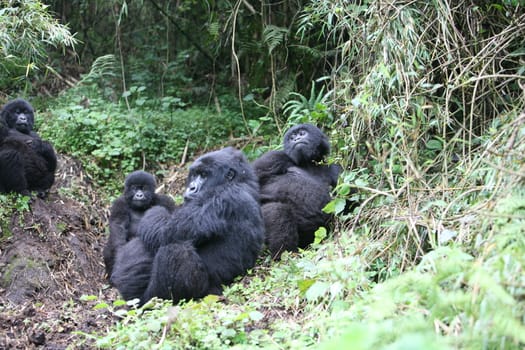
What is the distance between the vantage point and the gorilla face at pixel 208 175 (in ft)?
16.5

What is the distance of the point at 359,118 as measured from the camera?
532 cm

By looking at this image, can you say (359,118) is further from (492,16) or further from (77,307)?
(77,307)

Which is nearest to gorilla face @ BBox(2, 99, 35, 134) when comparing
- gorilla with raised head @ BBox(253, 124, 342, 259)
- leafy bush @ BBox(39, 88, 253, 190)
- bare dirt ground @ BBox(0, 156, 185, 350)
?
bare dirt ground @ BBox(0, 156, 185, 350)

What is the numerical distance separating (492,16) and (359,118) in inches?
53.3

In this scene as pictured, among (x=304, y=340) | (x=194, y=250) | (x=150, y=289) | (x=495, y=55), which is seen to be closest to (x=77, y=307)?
(x=150, y=289)

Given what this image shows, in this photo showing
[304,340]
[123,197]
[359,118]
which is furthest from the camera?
[123,197]

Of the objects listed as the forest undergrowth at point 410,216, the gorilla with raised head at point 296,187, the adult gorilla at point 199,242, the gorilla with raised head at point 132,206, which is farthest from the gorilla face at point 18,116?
the forest undergrowth at point 410,216

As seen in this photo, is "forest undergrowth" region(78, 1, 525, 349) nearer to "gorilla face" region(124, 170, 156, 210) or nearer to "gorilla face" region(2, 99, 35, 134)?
"gorilla face" region(124, 170, 156, 210)

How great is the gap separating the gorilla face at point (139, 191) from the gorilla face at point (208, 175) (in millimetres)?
913

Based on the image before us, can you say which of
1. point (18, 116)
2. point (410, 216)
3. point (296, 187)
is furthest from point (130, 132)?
point (410, 216)

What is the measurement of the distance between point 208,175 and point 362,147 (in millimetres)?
1356

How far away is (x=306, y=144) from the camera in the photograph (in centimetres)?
607

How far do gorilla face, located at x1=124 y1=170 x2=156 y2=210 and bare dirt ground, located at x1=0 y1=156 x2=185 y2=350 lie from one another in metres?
0.64

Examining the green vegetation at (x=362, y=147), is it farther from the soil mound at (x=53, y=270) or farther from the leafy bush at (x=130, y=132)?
the soil mound at (x=53, y=270)
